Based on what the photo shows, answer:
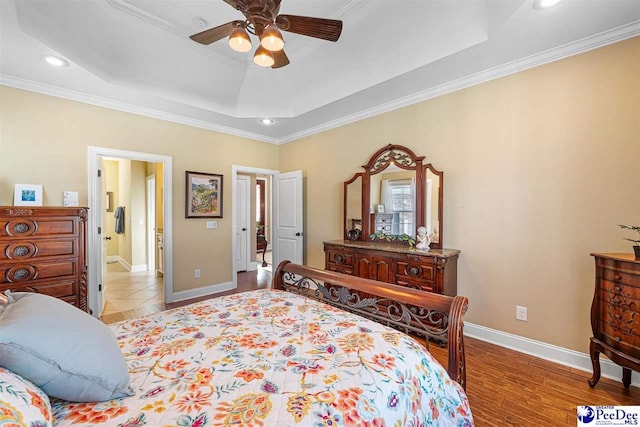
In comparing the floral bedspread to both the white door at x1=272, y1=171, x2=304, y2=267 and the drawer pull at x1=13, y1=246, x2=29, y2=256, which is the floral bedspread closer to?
the drawer pull at x1=13, y1=246, x2=29, y2=256

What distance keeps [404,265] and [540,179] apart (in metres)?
1.40

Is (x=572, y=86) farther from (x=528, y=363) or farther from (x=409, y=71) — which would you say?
(x=528, y=363)

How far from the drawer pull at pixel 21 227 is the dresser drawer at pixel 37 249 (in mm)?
96

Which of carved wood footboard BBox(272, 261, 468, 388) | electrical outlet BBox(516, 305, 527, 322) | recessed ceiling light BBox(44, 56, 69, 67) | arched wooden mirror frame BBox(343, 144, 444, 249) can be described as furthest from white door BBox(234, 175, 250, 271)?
electrical outlet BBox(516, 305, 527, 322)

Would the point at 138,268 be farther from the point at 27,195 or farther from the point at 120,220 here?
the point at 27,195

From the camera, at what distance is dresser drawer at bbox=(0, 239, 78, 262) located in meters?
2.24

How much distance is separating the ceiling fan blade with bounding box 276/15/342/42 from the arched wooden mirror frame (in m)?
1.70

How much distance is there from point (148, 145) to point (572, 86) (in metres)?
4.58

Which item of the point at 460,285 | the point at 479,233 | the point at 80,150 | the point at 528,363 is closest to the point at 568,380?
the point at 528,363

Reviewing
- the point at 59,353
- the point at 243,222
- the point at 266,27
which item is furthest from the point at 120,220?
the point at 59,353

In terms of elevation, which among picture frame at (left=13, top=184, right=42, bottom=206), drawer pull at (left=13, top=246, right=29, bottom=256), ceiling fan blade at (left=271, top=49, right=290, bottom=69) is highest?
ceiling fan blade at (left=271, top=49, right=290, bottom=69)

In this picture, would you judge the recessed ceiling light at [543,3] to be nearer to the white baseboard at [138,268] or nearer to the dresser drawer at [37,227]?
the dresser drawer at [37,227]

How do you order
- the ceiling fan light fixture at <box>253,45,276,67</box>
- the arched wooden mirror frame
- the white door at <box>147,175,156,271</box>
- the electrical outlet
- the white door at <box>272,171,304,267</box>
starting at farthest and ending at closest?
the white door at <box>147,175,156,271</box>
the white door at <box>272,171,304,267</box>
the arched wooden mirror frame
the electrical outlet
the ceiling fan light fixture at <box>253,45,276,67</box>

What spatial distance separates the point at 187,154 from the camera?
3988mm
